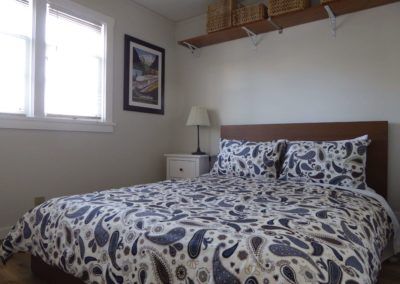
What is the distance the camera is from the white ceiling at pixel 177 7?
10.5ft

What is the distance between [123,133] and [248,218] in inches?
88.1

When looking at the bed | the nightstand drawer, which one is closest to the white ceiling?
the nightstand drawer

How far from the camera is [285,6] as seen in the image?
2549 mm

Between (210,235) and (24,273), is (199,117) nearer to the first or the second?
(24,273)

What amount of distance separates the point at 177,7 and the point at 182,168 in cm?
186

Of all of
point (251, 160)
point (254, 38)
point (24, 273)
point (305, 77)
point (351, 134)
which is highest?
point (254, 38)

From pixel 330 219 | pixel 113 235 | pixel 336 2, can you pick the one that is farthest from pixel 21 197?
pixel 336 2

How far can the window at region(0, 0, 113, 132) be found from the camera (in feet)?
7.63

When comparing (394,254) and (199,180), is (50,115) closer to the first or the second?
(199,180)

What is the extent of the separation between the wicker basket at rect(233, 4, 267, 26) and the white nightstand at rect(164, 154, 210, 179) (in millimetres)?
1444

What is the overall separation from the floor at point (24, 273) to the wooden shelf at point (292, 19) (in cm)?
202

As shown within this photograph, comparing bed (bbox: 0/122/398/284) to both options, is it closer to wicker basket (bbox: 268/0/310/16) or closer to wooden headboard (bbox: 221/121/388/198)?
wooden headboard (bbox: 221/121/388/198)

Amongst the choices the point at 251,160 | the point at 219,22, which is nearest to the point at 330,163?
the point at 251,160

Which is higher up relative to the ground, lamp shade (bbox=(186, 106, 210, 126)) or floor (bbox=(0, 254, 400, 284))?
lamp shade (bbox=(186, 106, 210, 126))
